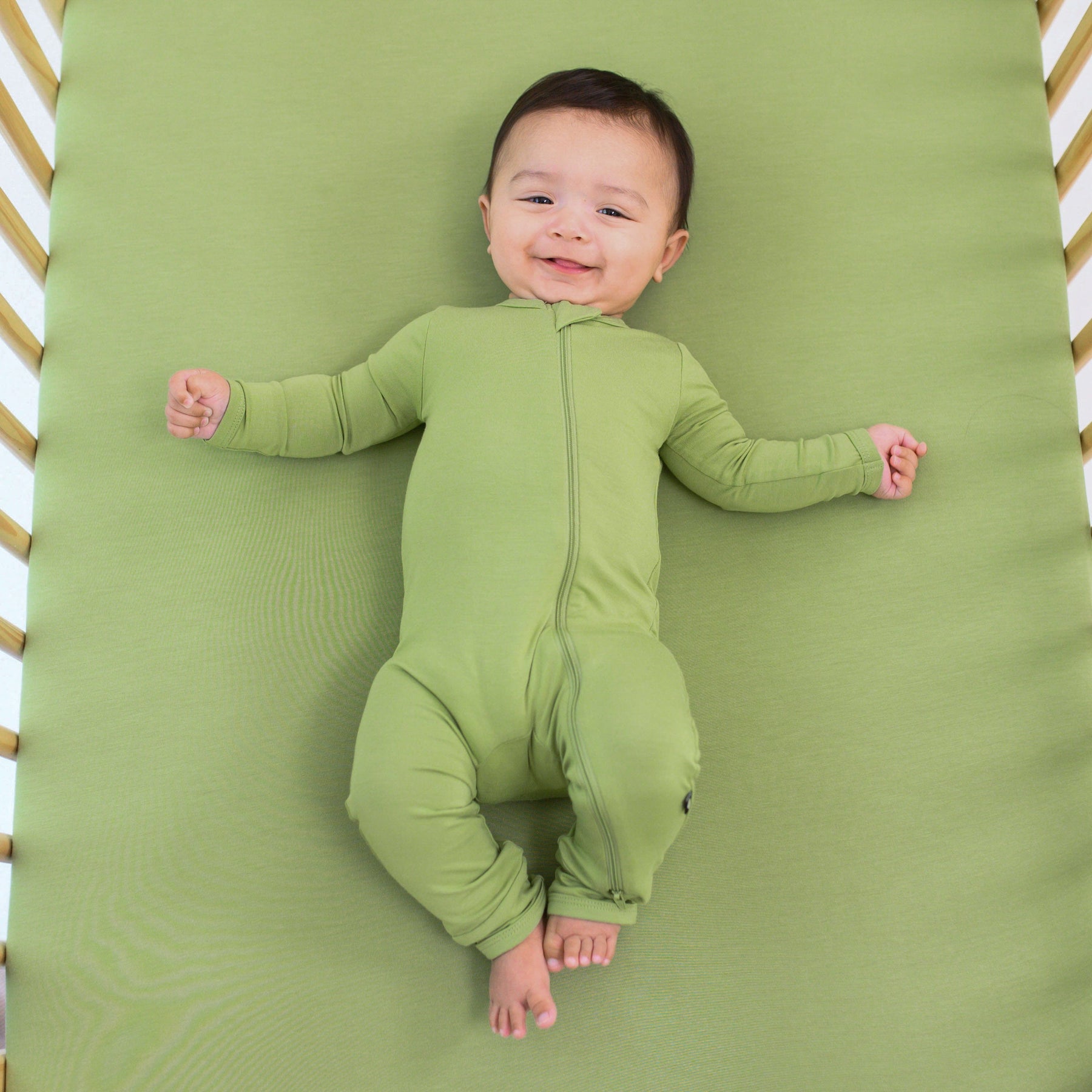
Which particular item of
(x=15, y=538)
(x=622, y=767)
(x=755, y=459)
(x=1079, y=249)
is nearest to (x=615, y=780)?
(x=622, y=767)

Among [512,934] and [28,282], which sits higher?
[28,282]

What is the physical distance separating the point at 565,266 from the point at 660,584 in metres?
0.39

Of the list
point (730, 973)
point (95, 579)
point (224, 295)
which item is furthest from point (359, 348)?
point (730, 973)

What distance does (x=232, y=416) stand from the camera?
1106 mm

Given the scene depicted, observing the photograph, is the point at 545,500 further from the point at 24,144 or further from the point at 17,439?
the point at 24,144

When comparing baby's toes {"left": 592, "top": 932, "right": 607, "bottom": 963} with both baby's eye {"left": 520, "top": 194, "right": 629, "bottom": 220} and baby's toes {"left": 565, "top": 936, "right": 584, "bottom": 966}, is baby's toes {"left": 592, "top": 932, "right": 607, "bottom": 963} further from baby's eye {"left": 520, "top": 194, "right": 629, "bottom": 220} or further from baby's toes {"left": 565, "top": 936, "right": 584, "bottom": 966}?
baby's eye {"left": 520, "top": 194, "right": 629, "bottom": 220}

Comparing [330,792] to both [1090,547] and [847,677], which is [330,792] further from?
[1090,547]

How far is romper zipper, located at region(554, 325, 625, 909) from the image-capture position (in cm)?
94

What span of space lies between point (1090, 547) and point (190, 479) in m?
1.10

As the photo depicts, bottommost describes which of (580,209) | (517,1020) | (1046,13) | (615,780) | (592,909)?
(517,1020)

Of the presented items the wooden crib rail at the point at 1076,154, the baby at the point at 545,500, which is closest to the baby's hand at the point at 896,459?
the baby at the point at 545,500

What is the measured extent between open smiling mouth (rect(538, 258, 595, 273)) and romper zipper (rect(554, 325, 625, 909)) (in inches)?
2.8

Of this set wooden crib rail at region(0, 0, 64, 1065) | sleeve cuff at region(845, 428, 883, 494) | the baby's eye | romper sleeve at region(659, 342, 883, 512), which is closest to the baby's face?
the baby's eye

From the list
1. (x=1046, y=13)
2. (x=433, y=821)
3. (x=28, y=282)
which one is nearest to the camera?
(x=433, y=821)
